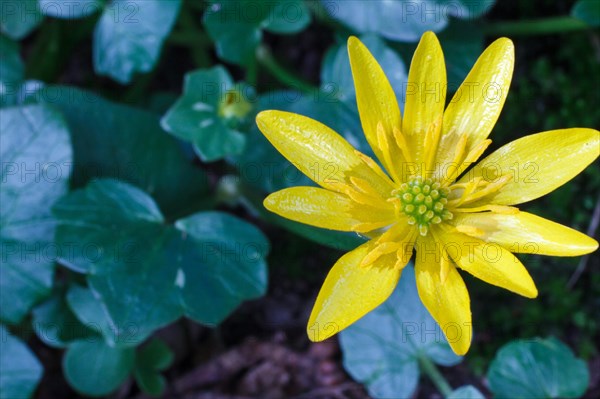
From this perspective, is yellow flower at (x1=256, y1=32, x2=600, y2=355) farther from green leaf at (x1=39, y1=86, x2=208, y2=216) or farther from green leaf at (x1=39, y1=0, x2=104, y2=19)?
green leaf at (x1=39, y1=0, x2=104, y2=19)

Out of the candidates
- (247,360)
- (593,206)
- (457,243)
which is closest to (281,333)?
(247,360)

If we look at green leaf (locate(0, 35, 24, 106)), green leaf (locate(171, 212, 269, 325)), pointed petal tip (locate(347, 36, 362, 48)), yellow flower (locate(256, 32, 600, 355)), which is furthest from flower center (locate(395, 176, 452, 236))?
green leaf (locate(0, 35, 24, 106))

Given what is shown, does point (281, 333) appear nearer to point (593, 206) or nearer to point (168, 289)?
point (168, 289)

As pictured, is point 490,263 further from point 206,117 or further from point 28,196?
point 28,196

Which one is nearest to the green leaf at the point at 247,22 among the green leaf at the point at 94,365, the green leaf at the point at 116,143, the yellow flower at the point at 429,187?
the green leaf at the point at 116,143

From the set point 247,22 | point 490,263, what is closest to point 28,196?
point 247,22

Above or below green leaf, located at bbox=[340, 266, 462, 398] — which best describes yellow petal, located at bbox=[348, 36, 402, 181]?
above
